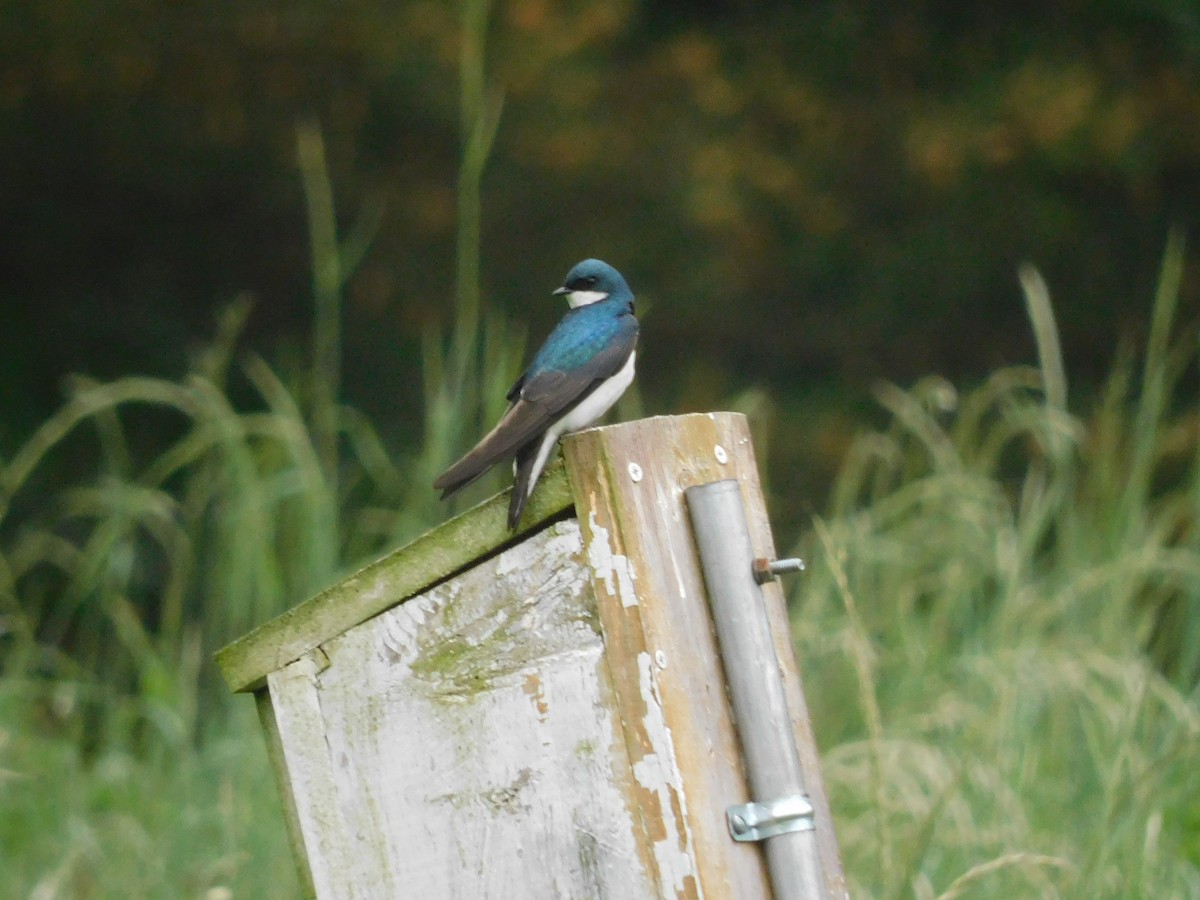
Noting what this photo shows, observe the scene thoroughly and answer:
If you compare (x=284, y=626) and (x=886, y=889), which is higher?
(x=284, y=626)

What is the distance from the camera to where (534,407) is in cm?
121

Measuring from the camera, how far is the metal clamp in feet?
3.35

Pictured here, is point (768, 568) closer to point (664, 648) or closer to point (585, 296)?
point (664, 648)

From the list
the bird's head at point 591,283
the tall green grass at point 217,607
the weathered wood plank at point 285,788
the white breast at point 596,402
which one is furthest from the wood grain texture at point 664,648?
the tall green grass at point 217,607

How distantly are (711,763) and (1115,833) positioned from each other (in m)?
A: 0.86

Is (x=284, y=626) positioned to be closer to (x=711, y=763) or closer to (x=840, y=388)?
(x=711, y=763)

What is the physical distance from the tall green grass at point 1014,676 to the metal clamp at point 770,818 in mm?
650

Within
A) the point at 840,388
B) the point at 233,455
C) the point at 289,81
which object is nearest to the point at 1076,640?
the point at 233,455

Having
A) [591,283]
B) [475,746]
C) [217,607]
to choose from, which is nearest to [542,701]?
[475,746]

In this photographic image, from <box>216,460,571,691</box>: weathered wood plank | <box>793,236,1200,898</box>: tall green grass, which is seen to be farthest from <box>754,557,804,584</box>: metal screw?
<box>793,236,1200,898</box>: tall green grass

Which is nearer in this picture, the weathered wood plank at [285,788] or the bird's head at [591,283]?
the weathered wood plank at [285,788]

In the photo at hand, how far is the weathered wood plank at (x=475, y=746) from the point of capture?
1038 millimetres

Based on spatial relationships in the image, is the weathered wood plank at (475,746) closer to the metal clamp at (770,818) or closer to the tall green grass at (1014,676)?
the metal clamp at (770,818)

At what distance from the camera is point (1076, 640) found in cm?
219
